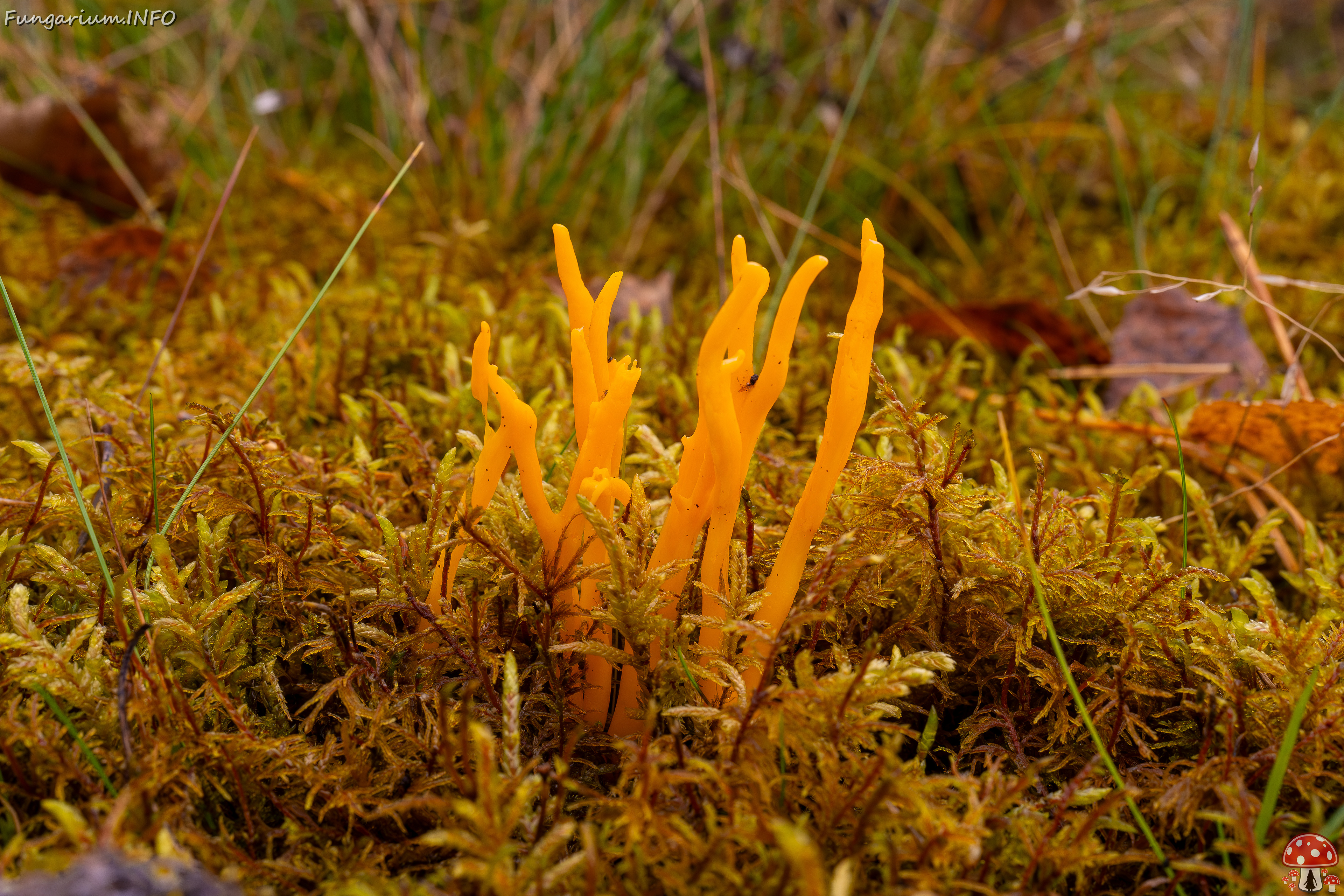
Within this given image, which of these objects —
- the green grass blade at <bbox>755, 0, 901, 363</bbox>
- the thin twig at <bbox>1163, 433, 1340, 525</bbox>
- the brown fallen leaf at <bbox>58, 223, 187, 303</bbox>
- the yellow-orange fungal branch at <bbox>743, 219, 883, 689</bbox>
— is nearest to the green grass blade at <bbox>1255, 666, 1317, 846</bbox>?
the yellow-orange fungal branch at <bbox>743, 219, 883, 689</bbox>

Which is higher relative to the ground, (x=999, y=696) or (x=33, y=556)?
(x=33, y=556)

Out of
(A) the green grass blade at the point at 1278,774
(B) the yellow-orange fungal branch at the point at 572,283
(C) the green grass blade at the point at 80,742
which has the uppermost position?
(B) the yellow-orange fungal branch at the point at 572,283

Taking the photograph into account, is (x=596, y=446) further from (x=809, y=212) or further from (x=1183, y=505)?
(x=809, y=212)

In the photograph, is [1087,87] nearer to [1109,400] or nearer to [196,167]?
[1109,400]

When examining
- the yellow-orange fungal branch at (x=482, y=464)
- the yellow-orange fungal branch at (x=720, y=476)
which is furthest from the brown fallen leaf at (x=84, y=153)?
the yellow-orange fungal branch at (x=720, y=476)

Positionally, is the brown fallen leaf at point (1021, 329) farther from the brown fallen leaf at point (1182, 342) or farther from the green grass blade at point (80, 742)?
the green grass blade at point (80, 742)

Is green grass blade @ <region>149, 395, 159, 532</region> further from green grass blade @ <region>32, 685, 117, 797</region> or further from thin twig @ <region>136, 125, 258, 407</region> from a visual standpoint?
green grass blade @ <region>32, 685, 117, 797</region>

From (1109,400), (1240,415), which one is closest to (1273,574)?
(1240,415)
